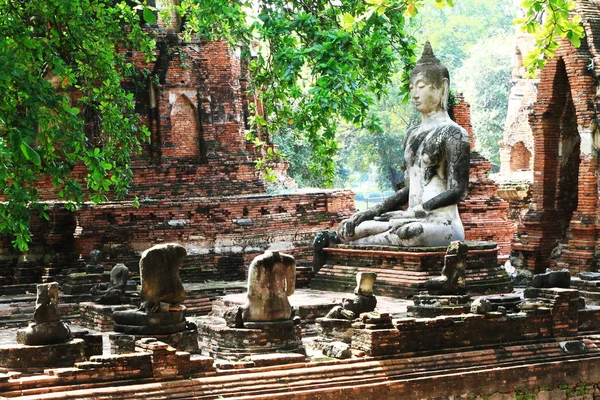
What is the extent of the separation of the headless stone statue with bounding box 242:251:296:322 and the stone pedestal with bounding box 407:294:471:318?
1.43m

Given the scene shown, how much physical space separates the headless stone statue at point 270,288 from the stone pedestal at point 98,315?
6.75 ft

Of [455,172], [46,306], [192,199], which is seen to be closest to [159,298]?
[46,306]

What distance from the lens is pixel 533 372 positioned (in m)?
10.5

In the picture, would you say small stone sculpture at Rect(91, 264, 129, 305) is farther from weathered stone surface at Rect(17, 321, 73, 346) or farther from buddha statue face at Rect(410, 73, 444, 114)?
buddha statue face at Rect(410, 73, 444, 114)

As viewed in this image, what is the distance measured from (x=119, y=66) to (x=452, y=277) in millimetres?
7526

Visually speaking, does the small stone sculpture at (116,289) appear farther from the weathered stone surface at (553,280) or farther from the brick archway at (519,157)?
the brick archway at (519,157)

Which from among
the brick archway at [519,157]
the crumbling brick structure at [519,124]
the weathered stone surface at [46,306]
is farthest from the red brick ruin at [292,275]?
the brick archway at [519,157]

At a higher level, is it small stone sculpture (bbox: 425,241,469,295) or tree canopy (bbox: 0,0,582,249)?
tree canopy (bbox: 0,0,582,249)

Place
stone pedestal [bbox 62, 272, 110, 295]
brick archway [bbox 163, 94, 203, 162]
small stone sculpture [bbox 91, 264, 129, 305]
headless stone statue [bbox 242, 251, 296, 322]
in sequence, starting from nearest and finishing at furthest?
1. headless stone statue [bbox 242, 251, 296, 322]
2. small stone sculpture [bbox 91, 264, 129, 305]
3. stone pedestal [bbox 62, 272, 110, 295]
4. brick archway [bbox 163, 94, 203, 162]

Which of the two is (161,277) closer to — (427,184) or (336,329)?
(336,329)

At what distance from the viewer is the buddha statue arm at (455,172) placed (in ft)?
42.5

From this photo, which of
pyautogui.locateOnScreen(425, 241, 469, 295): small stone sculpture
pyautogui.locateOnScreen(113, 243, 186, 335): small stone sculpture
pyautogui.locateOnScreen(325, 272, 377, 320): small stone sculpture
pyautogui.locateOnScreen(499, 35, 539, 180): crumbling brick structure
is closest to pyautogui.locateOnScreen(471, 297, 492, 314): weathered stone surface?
pyautogui.locateOnScreen(425, 241, 469, 295): small stone sculpture

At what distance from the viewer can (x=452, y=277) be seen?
11.4 metres

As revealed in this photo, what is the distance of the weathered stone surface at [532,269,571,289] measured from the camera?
11289 mm
